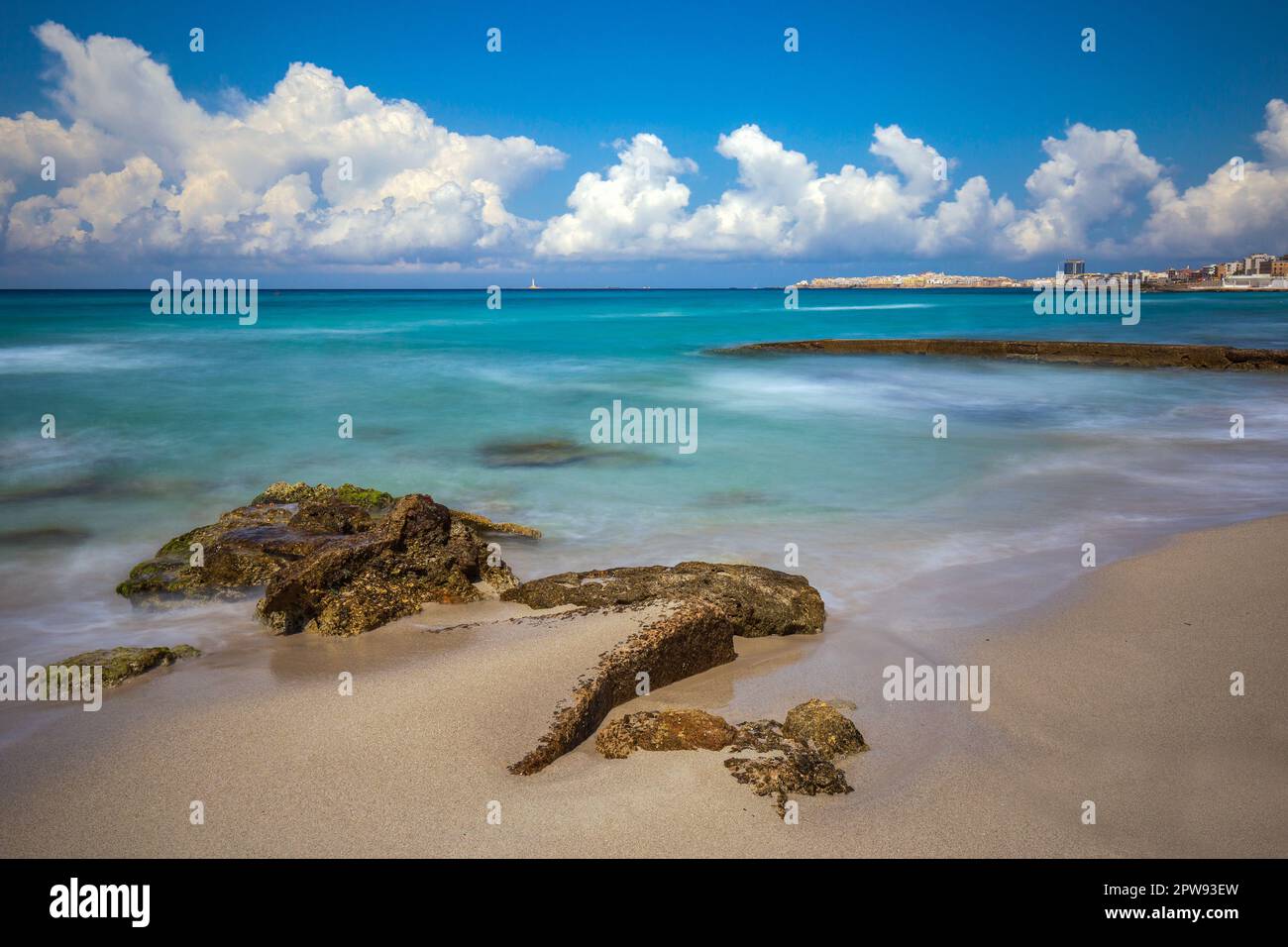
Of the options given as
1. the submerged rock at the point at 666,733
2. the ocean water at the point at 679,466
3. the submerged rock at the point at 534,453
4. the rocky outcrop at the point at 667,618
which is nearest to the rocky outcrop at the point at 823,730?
the submerged rock at the point at 666,733

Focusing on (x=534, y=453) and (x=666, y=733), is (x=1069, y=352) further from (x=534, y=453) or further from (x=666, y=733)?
(x=666, y=733)

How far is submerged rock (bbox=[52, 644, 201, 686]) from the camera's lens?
5.32 meters

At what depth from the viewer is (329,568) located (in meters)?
6.39

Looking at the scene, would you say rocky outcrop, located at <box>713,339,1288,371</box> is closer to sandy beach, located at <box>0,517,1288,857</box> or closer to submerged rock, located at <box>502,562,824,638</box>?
sandy beach, located at <box>0,517,1288,857</box>

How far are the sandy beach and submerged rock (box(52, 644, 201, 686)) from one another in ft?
0.37

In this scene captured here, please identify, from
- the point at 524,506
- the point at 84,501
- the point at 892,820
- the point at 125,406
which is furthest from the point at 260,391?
the point at 892,820

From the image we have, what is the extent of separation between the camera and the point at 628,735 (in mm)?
4379

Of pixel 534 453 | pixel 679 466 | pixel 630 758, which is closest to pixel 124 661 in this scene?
pixel 630 758

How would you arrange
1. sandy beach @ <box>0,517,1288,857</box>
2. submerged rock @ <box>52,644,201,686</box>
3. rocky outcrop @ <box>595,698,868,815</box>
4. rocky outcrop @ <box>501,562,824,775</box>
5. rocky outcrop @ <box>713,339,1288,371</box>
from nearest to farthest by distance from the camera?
sandy beach @ <box>0,517,1288,857</box>, rocky outcrop @ <box>595,698,868,815</box>, rocky outcrop @ <box>501,562,824,775</box>, submerged rock @ <box>52,644,201,686</box>, rocky outcrop @ <box>713,339,1288,371</box>

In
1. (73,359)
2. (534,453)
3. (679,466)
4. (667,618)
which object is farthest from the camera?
(73,359)

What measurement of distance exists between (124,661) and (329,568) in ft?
4.64

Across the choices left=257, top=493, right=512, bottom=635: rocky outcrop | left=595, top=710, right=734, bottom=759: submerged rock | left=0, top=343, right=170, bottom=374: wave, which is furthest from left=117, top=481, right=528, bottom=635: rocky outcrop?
left=0, top=343, right=170, bottom=374: wave
